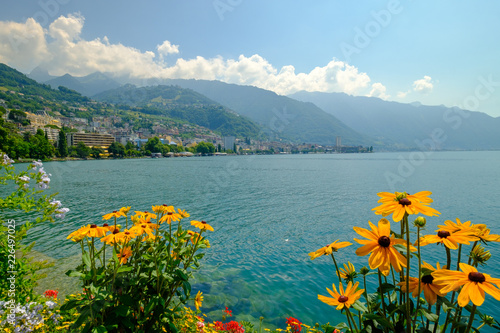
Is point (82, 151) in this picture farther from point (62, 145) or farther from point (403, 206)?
point (403, 206)

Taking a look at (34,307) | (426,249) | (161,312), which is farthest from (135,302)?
(426,249)

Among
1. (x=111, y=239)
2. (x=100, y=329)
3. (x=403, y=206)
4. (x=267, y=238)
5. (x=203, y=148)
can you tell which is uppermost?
(x=203, y=148)

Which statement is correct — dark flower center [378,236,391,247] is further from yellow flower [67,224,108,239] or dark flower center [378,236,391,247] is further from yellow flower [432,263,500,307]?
yellow flower [67,224,108,239]

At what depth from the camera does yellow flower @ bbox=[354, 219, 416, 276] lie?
1486 millimetres

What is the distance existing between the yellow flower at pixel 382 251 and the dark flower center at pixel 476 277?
29 cm

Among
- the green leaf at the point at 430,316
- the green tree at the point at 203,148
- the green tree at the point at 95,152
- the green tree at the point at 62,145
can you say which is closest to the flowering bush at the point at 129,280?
the green leaf at the point at 430,316

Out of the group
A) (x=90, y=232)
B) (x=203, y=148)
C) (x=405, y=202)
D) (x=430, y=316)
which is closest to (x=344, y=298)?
(x=430, y=316)

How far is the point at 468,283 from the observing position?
1414mm

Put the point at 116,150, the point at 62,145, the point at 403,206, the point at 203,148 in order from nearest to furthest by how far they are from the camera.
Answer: the point at 403,206, the point at 62,145, the point at 116,150, the point at 203,148

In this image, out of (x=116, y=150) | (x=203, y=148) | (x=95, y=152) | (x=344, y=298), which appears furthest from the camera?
(x=203, y=148)

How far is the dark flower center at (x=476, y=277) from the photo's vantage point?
4.47ft

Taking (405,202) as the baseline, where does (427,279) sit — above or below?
below

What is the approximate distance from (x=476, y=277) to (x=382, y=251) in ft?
1.52

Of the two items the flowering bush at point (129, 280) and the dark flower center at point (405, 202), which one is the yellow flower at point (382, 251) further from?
the flowering bush at point (129, 280)
